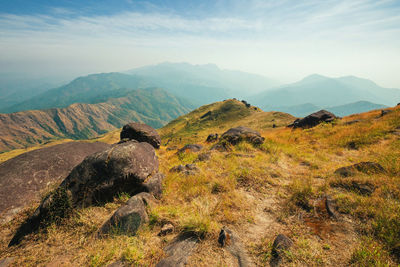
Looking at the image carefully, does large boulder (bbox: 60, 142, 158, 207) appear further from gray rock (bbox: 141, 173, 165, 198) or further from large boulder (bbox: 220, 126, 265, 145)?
large boulder (bbox: 220, 126, 265, 145)

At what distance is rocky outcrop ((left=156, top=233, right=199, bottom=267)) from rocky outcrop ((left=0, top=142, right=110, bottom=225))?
5.97 m

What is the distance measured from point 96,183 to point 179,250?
4.12 m

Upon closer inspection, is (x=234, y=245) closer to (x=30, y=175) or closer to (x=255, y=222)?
(x=255, y=222)

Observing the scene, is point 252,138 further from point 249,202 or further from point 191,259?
point 191,259

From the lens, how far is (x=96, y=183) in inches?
247

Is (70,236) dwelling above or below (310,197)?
below

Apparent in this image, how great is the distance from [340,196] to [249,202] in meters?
2.97

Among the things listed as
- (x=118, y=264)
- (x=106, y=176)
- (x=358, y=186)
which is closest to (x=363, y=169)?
(x=358, y=186)

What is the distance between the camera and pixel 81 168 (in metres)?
6.43

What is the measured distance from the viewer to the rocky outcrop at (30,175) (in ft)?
20.0

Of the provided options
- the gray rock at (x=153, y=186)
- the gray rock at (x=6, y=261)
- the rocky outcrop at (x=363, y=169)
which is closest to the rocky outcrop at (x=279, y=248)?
the gray rock at (x=153, y=186)

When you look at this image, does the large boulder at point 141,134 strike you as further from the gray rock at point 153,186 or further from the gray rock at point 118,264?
the gray rock at point 118,264

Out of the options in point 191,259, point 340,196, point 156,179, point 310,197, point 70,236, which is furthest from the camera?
point 156,179

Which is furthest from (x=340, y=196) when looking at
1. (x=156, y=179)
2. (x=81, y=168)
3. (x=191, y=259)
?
(x=81, y=168)
